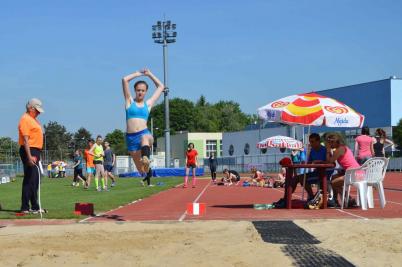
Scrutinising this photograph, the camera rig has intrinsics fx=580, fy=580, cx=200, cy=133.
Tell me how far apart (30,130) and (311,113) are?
5.69 metres

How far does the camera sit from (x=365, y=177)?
11898mm

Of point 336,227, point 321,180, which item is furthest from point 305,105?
point 336,227

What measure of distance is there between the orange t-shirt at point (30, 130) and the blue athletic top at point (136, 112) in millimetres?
4274

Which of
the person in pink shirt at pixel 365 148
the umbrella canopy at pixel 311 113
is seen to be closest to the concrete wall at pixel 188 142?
the person in pink shirt at pixel 365 148

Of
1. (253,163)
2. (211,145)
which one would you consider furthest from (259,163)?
(211,145)

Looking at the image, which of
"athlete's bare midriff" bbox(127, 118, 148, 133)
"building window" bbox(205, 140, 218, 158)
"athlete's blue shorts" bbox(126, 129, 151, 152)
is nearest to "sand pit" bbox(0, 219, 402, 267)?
"athlete's blue shorts" bbox(126, 129, 151, 152)

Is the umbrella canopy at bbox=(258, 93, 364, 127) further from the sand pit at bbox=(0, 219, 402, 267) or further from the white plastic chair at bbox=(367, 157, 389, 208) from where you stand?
the sand pit at bbox=(0, 219, 402, 267)

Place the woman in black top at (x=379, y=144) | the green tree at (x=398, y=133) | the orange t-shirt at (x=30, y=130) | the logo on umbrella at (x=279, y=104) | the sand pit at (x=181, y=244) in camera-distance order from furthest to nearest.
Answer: the green tree at (x=398, y=133), the woman in black top at (x=379, y=144), the logo on umbrella at (x=279, y=104), the orange t-shirt at (x=30, y=130), the sand pit at (x=181, y=244)

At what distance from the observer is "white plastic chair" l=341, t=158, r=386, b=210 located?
11.8 metres

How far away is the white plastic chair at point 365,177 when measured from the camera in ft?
38.6

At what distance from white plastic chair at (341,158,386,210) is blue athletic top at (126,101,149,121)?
5.81 metres

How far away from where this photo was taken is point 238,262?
584 centimetres

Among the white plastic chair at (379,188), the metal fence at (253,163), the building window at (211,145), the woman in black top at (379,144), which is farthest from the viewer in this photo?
the building window at (211,145)

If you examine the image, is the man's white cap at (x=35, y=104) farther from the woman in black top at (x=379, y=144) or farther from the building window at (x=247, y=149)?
the building window at (x=247, y=149)
